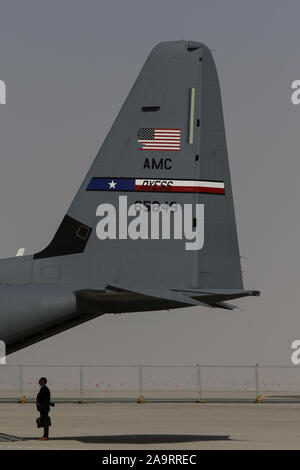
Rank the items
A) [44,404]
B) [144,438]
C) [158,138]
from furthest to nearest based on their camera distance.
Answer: [144,438] < [44,404] < [158,138]

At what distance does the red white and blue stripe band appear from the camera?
32.5 m

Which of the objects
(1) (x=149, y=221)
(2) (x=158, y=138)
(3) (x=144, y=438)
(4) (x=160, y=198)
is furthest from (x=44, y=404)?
(2) (x=158, y=138)

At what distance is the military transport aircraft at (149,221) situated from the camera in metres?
Answer: 31.8

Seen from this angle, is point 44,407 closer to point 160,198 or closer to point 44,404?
point 44,404

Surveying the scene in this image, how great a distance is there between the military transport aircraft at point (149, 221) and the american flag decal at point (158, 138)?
0.03 meters

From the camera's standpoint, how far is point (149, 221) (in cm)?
3247

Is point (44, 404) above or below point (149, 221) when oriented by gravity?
below

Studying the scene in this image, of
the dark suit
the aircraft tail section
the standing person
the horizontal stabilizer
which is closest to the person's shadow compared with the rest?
the standing person

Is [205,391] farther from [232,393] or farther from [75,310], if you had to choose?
[75,310]

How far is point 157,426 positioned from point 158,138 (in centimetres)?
1406

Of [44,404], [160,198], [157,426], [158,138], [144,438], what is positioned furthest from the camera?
[157,426]

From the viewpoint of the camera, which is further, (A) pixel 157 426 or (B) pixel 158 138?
(A) pixel 157 426

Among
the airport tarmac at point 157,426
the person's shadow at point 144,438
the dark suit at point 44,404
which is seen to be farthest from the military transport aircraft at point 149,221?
the person's shadow at point 144,438
